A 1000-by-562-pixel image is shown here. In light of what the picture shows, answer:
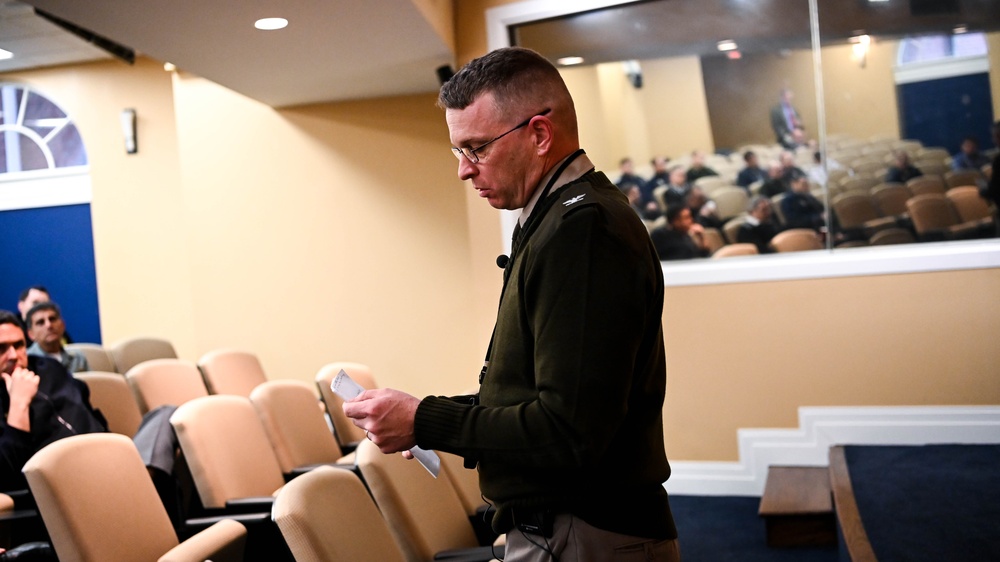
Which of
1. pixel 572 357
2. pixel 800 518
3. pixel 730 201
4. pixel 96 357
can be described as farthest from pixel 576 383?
pixel 96 357

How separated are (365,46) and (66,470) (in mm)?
3034

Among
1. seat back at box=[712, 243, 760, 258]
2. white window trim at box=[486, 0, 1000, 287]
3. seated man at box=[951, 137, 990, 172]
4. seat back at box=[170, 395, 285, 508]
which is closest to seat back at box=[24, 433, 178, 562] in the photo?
seat back at box=[170, 395, 285, 508]

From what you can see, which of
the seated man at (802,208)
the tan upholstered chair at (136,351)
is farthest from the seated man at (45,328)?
the seated man at (802,208)

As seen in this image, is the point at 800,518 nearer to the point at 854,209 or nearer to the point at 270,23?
the point at 854,209

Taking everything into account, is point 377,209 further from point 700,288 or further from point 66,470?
point 66,470

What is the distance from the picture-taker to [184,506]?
3.76 metres

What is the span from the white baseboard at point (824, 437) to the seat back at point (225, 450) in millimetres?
2336

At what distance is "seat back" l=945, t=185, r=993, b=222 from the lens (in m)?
4.70

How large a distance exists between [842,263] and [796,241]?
0.38 m

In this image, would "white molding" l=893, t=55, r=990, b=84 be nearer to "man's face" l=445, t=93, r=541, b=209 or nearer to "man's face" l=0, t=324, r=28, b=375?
"man's face" l=445, t=93, r=541, b=209

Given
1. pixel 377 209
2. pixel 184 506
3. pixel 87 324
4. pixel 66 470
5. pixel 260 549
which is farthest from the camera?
pixel 87 324

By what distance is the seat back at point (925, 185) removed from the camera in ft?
15.8

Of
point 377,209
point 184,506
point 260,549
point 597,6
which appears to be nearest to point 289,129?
point 377,209

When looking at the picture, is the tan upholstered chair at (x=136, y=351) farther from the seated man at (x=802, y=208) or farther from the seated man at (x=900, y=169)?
the seated man at (x=900, y=169)
